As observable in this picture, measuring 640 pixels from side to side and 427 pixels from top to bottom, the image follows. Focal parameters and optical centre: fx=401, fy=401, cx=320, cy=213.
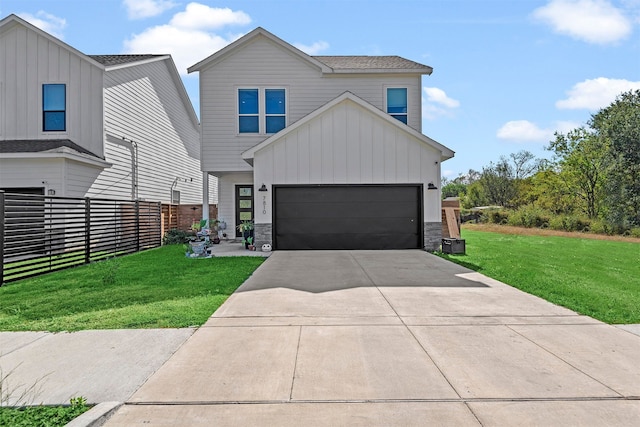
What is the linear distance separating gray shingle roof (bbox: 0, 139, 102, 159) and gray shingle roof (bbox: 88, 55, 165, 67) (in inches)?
128

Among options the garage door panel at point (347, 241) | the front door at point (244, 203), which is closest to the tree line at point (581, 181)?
the garage door panel at point (347, 241)

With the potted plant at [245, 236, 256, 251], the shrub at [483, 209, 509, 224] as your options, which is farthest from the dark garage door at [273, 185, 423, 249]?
the shrub at [483, 209, 509, 224]

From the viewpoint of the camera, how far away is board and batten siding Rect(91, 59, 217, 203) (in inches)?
603

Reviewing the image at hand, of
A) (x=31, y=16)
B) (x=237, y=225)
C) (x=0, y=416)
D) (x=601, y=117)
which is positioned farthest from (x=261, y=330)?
(x=601, y=117)

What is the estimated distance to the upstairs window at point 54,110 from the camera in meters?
14.5

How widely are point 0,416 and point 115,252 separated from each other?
34.4 ft

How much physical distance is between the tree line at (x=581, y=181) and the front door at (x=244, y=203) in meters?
19.7

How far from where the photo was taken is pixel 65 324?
5133 millimetres

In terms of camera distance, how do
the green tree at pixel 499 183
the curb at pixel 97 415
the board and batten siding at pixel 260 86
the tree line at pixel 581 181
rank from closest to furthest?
the curb at pixel 97 415 → the board and batten siding at pixel 260 86 → the tree line at pixel 581 181 → the green tree at pixel 499 183

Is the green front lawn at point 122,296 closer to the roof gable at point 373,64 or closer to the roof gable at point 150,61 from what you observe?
the roof gable at point 150,61

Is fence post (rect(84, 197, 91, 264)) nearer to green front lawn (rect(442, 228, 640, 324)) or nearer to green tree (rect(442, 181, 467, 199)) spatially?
green front lawn (rect(442, 228, 640, 324))

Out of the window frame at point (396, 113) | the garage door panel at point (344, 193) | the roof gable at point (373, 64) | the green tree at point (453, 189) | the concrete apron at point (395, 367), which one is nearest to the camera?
A: the concrete apron at point (395, 367)

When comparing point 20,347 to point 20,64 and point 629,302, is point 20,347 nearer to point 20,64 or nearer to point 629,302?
point 629,302

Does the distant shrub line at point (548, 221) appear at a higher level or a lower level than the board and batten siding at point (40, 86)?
lower
